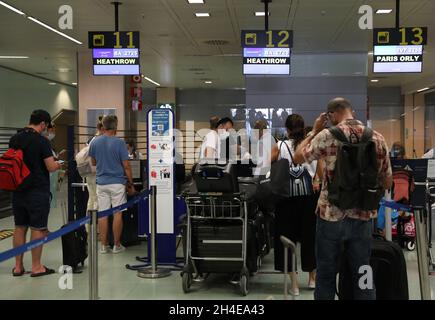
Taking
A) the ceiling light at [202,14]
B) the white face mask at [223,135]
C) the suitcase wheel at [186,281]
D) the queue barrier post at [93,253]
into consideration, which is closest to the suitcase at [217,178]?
the suitcase wheel at [186,281]

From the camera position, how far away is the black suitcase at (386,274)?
3579 millimetres

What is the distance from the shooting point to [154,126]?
6016 mm

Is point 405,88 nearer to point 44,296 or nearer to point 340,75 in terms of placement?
point 340,75

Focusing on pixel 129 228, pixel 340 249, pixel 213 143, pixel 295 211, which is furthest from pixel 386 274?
pixel 129 228

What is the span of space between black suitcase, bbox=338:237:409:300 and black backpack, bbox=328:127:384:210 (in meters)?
0.52

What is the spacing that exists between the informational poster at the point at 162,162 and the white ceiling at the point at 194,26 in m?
3.46

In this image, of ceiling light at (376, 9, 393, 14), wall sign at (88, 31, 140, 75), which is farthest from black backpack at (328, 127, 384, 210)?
ceiling light at (376, 9, 393, 14)

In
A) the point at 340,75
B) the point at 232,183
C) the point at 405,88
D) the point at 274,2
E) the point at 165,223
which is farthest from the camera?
the point at 405,88

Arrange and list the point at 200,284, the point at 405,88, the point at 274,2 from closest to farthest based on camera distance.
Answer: the point at 200,284 → the point at 274,2 → the point at 405,88

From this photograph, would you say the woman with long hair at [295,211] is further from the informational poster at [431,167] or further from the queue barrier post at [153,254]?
the informational poster at [431,167]

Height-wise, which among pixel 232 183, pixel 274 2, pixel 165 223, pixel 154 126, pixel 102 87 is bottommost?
pixel 165 223

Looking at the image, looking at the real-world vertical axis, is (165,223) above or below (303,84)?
below

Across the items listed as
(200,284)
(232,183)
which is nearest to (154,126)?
(232,183)

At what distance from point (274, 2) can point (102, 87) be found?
20.8ft
